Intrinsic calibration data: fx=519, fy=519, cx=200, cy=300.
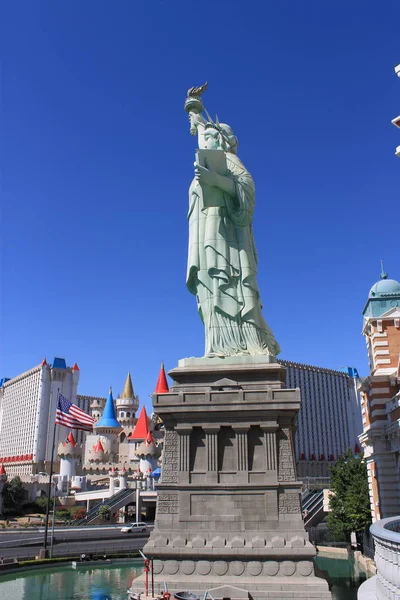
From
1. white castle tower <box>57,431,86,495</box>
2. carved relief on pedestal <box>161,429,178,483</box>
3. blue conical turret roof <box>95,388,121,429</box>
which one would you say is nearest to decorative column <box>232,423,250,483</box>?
carved relief on pedestal <box>161,429,178,483</box>

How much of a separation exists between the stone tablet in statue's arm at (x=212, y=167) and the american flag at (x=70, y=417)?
22928 millimetres

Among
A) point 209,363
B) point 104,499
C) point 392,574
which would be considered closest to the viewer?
point 392,574

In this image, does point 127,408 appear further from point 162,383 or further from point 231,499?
point 231,499

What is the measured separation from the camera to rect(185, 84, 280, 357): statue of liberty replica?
74.4 ft

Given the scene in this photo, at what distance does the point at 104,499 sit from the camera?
223ft

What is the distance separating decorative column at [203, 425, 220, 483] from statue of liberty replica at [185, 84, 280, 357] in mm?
3712

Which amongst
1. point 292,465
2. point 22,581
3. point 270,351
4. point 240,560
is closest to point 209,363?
point 270,351

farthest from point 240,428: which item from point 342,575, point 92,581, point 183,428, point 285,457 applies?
point 342,575

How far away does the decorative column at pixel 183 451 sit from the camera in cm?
1887

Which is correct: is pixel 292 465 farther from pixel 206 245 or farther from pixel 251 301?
pixel 206 245

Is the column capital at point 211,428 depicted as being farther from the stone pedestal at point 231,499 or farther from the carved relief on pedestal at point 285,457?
the carved relief on pedestal at point 285,457

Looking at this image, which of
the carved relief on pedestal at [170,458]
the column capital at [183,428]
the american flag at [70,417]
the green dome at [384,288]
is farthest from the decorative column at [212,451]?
the american flag at [70,417]

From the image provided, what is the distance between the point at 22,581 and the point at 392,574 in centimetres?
2230

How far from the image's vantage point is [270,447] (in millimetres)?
18688
